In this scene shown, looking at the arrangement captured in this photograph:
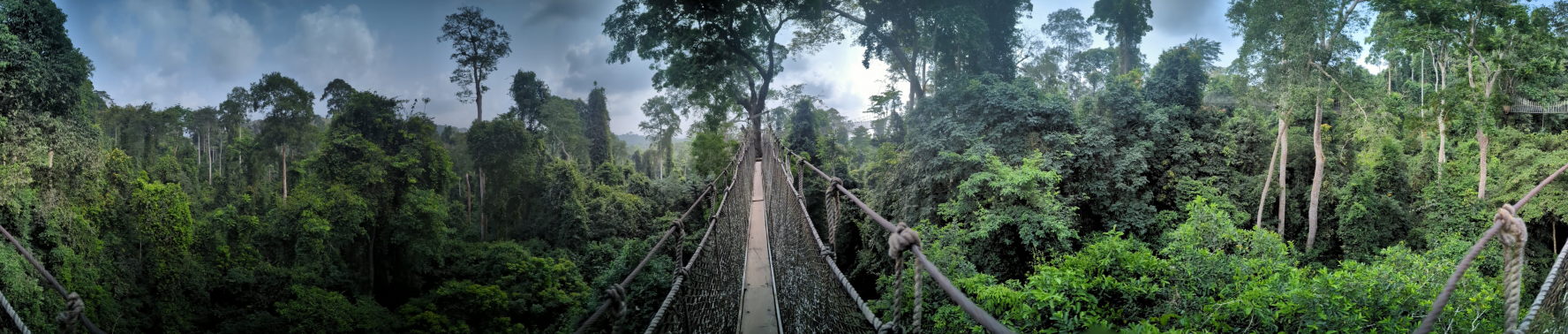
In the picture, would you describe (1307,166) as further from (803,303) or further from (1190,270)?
(803,303)

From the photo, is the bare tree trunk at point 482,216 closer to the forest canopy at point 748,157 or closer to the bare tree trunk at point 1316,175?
the forest canopy at point 748,157

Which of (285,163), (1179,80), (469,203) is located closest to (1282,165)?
(1179,80)

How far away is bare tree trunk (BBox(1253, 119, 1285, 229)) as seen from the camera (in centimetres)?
713

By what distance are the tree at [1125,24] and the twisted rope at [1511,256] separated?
37.2ft

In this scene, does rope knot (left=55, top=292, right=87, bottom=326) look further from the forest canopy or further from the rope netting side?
the forest canopy

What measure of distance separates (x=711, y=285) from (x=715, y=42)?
560 centimetres

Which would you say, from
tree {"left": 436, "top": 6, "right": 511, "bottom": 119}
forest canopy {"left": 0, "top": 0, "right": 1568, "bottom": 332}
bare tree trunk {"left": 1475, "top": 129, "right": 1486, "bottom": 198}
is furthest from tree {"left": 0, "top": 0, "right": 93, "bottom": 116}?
bare tree trunk {"left": 1475, "top": 129, "right": 1486, "bottom": 198}

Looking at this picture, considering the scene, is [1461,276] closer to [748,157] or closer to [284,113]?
[748,157]

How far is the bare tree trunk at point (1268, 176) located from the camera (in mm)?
7129

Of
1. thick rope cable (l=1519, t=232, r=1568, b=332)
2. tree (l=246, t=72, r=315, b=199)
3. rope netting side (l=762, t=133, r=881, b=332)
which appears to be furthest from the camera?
tree (l=246, t=72, r=315, b=199)

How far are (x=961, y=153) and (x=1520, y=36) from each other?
6.39 metres

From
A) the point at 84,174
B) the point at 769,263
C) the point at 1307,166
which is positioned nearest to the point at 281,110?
the point at 84,174

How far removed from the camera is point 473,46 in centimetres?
659

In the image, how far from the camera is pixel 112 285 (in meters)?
6.59
